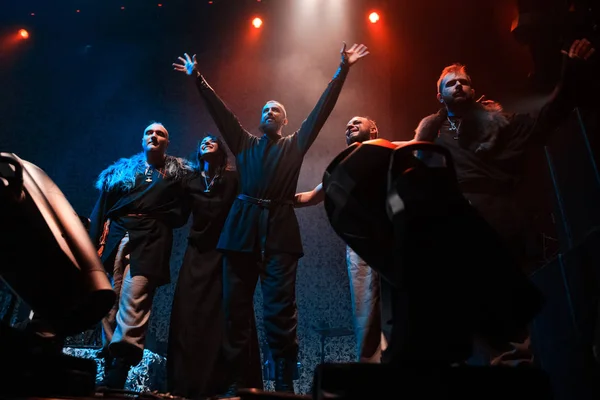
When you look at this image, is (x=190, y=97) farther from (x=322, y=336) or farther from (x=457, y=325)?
(x=457, y=325)

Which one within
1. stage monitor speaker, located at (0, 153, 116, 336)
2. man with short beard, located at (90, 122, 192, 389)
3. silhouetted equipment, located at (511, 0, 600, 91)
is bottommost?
stage monitor speaker, located at (0, 153, 116, 336)

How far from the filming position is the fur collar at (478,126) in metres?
2.17

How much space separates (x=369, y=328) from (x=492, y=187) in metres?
0.90

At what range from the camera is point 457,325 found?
1021 mm

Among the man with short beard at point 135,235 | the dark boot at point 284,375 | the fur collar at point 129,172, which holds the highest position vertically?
the fur collar at point 129,172

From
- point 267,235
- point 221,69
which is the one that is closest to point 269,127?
point 267,235

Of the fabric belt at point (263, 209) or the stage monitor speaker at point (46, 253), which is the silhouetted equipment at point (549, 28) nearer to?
the fabric belt at point (263, 209)

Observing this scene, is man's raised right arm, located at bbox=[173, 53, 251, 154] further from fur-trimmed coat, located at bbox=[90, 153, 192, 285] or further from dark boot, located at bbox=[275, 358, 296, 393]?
dark boot, located at bbox=[275, 358, 296, 393]

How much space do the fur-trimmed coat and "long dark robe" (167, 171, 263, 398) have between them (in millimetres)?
120

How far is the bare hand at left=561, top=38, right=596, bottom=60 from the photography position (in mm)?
1977

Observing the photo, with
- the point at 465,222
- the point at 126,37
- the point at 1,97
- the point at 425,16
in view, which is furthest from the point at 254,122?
the point at 465,222

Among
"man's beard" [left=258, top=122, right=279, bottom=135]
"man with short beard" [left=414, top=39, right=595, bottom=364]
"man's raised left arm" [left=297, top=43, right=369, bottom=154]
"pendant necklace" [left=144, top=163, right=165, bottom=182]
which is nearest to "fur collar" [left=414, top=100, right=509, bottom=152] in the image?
"man with short beard" [left=414, top=39, right=595, bottom=364]

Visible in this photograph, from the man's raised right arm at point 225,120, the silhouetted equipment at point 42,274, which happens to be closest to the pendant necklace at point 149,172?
the man's raised right arm at point 225,120

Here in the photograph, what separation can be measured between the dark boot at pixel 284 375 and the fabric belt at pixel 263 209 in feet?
1.83
